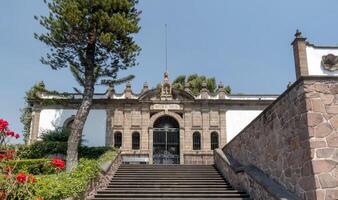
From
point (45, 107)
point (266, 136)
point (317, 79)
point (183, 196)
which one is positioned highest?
point (45, 107)

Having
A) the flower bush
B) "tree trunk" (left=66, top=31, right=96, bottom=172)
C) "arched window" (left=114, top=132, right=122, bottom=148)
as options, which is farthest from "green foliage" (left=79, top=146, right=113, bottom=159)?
the flower bush

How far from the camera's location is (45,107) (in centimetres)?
2130

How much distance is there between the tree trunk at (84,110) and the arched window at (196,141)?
7.93 metres

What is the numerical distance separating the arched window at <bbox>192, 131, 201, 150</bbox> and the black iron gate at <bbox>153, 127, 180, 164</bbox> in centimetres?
92

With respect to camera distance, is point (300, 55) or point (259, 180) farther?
point (300, 55)

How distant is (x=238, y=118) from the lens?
862 inches

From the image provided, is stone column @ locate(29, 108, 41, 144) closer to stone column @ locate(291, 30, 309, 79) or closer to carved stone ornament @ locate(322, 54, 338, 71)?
stone column @ locate(291, 30, 309, 79)

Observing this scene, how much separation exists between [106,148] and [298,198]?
10997 mm

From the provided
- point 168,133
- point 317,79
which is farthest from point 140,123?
point 317,79

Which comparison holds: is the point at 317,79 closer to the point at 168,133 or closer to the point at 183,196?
the point at 183,196

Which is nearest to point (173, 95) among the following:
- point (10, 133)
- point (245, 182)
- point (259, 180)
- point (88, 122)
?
point (88, 122)

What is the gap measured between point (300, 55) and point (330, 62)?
74.1 inches

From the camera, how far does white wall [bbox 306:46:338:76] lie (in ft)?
57.8

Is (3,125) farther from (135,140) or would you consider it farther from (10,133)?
(135,140)
